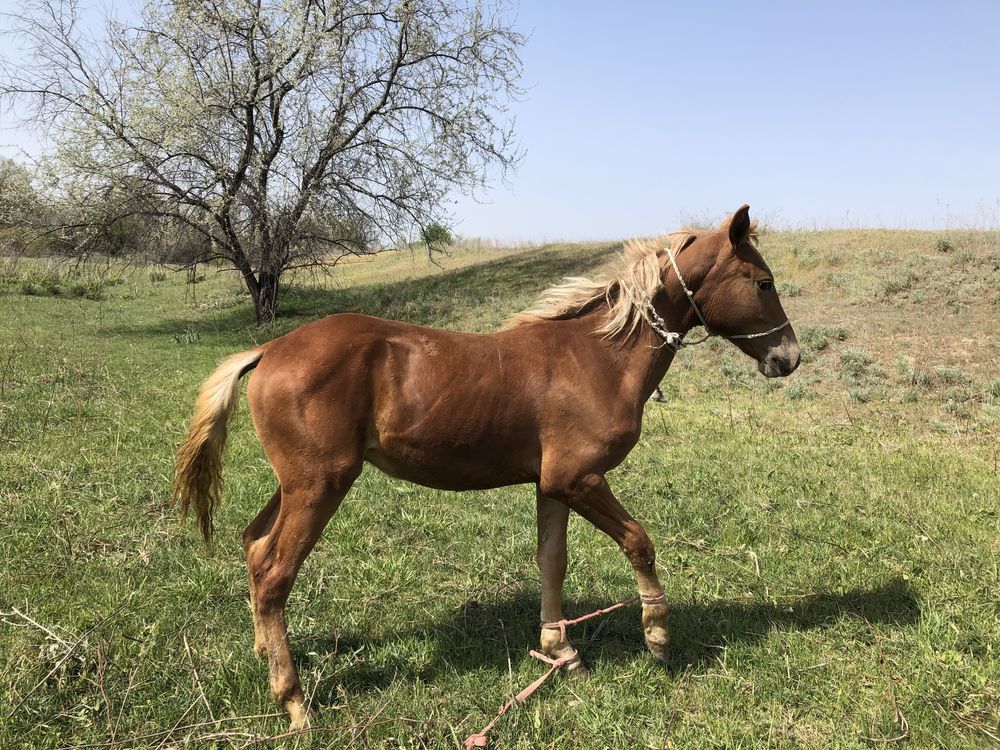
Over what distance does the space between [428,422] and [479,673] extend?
1.43 meters

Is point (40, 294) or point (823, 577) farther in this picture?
point (40, 294)

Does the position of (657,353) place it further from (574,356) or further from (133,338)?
(133,338)

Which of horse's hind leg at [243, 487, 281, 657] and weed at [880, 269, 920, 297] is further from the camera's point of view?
weed at [880, 269, 920, 297]

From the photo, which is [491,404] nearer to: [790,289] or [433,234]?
[790,289]

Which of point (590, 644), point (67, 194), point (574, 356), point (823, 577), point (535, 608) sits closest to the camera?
point (574, 356)

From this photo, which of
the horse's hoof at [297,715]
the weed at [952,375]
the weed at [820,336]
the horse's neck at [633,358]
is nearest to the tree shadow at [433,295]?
the weed at [820,336]

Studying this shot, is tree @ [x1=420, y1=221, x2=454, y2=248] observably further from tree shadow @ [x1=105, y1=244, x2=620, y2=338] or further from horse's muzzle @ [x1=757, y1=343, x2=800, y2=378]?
horse's muzzle @ [x1=757, y1=343, x2=800, y2=378]

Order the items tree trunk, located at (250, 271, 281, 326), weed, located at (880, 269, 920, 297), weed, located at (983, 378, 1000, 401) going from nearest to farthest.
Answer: weed, located at (983, 378, 1000, 401)
weed, located at (880, 269, 920, 297)
tree trunk, located at (250, 271, 281, 326)

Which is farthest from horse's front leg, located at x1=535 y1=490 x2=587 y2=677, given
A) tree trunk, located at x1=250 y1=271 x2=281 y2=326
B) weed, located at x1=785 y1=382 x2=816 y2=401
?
tree trunk, located at x1=250 y1=271 x2=281 y2=326

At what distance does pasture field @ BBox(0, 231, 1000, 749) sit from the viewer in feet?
9.99

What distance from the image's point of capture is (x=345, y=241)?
1980 cm

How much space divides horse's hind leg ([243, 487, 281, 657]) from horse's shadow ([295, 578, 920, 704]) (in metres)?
0.25

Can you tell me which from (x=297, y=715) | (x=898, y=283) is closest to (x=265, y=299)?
(x=898, y=283)

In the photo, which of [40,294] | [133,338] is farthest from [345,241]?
[40,294]
